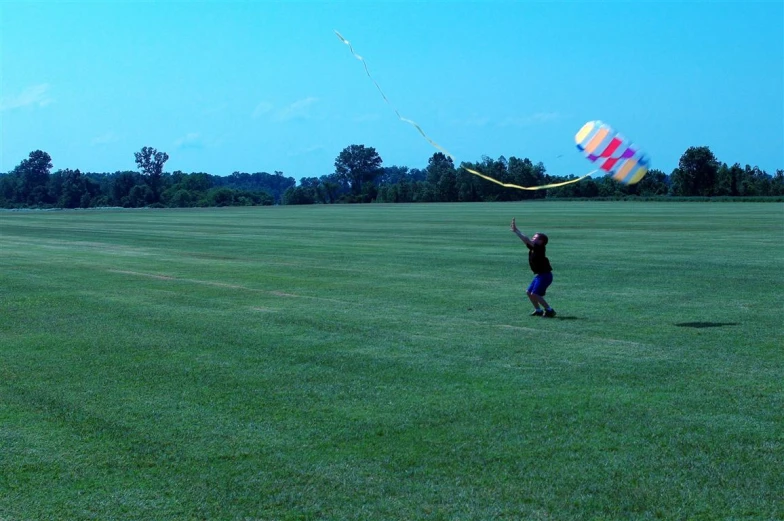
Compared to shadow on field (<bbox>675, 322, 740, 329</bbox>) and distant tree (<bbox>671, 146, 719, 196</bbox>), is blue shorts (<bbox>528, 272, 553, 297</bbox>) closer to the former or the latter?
shadow on field (<bbox>675, 322, 740, 329</bbox>)

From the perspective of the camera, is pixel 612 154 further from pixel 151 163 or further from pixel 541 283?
pixel 151 163

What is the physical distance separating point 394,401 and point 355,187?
146m

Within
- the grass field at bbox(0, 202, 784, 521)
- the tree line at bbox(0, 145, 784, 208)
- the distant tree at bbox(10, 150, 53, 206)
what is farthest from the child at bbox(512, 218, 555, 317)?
the distant tree at bbox(10, 150, 53, 206)

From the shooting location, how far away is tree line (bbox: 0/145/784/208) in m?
87.1

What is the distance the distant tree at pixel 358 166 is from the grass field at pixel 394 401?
435 feet

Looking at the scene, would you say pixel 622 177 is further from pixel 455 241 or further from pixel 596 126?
pixel 455 241

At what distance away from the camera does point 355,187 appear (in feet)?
504

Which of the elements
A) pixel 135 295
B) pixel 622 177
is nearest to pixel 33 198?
pixel 135 295

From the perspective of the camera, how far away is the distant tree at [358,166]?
497 feet

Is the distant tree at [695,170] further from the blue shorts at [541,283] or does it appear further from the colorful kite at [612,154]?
the colorful kite at [612,154]

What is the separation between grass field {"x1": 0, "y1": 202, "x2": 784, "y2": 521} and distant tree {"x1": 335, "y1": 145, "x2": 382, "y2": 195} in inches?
5215

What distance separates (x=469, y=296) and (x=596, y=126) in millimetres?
7464

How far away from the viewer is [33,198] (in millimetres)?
173250

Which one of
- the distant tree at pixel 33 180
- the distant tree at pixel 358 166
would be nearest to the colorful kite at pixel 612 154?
the distant tree at pixel 358 166
